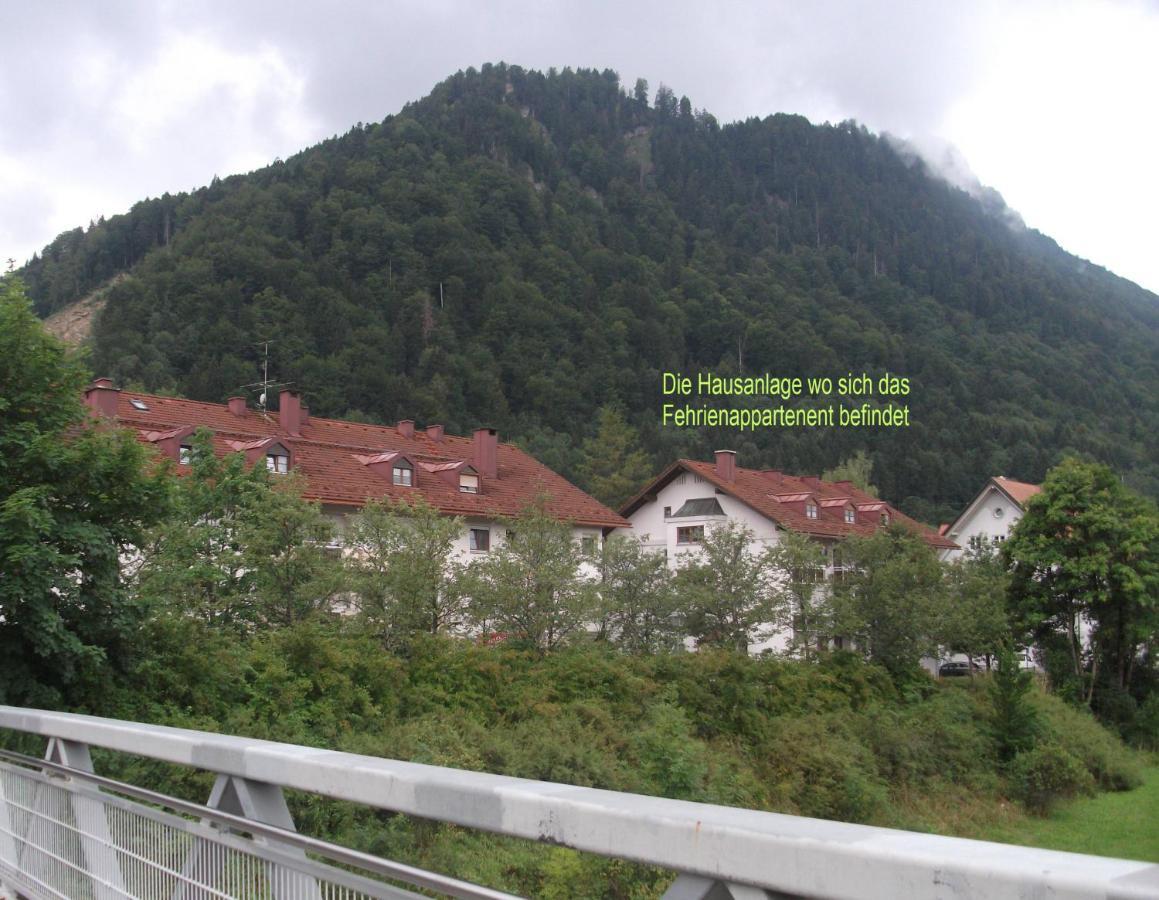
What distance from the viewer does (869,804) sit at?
24.8 meters

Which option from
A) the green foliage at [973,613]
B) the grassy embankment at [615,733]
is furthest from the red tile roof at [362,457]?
the green foliage at [973,613]

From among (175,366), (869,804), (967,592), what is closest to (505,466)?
(967,592)

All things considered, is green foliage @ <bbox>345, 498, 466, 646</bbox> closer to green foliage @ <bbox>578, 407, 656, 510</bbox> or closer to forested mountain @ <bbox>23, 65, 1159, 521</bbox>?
forested mountain @ <bbox>23, 65, 1159, 521</bbox>

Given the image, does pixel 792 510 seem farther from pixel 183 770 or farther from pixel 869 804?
pixel 183 770

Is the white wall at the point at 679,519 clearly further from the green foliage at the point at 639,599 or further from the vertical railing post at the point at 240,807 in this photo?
the vertical railing post at the point at 240,807

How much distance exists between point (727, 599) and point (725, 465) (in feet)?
82.0

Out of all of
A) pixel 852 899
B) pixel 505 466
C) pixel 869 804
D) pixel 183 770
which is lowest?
pixel 869 804

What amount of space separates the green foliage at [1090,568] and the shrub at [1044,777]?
12.5m

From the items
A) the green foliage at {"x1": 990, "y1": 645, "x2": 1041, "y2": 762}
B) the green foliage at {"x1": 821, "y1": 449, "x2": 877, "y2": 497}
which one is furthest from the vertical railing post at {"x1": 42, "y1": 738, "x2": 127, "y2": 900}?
the green foliage at {"x1": 821, "y1": 449, "x2": 877, "y2": 497}

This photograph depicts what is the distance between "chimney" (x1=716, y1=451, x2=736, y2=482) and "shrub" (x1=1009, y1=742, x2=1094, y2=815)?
A: 87.3 ft

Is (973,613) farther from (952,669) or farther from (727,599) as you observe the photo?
(952,669)

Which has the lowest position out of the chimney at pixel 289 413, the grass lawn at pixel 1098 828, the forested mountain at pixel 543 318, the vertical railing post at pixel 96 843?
the grass lawn at pixel 1098 828

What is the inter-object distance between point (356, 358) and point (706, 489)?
54774 mm

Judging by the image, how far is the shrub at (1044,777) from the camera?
105ft
